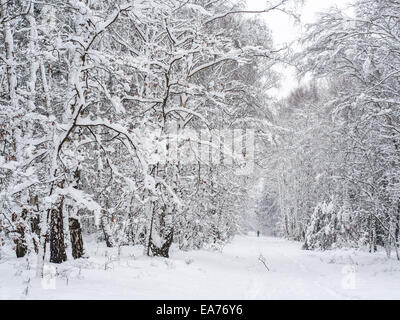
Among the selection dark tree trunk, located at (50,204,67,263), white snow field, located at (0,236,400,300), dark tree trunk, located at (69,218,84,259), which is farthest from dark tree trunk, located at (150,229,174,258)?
dark tree trunk, located at (50,204,67,263)

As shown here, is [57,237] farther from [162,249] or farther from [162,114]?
[162,114]

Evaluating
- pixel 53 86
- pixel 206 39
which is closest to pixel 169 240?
pixel 206 39

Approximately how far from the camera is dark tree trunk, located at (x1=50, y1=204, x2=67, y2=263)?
23.4 feet

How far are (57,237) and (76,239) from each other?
3.90ft

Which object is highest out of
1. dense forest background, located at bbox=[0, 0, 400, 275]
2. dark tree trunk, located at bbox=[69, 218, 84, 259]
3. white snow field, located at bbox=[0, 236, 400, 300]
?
dense forest background, located at bbox=[0, 0, 400, 275]

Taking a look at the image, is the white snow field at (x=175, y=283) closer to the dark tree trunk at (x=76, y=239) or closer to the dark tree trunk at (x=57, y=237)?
the dark tree trunk at (x=57, y=237)

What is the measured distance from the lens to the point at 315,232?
63.1ft

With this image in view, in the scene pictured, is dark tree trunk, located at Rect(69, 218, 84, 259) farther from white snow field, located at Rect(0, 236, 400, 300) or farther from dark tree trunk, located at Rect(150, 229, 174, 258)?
dark tree trunk, located at Rect(150, 229, 174, 258)

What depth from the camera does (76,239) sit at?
849 cm

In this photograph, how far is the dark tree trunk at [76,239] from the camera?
830cm

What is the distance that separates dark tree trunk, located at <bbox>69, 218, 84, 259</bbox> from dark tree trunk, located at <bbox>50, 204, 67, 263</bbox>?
0.79 m

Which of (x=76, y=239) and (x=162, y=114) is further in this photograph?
(x=162, y=114)


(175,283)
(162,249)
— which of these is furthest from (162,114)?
(175,283)
